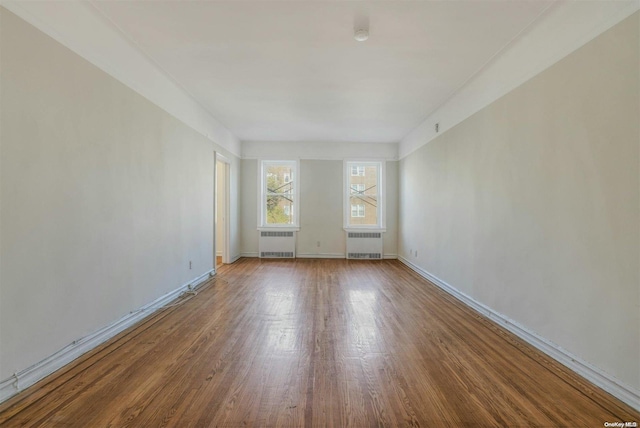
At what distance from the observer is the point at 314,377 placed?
1.96 meters

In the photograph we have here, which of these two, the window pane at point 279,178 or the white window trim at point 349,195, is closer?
the white window trim at point 349,195

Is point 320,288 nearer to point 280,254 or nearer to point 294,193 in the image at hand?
point 280,254

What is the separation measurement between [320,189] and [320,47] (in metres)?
4.15

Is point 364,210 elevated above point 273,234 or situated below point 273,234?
above

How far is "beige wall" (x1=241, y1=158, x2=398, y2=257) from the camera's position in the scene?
6730mm

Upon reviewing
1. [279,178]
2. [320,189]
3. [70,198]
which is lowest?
[70,198]

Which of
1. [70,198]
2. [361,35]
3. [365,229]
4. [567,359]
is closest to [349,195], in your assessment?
[365,229]

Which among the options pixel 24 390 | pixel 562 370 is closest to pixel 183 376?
pixel 24 390

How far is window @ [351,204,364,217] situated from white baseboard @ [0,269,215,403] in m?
4.45

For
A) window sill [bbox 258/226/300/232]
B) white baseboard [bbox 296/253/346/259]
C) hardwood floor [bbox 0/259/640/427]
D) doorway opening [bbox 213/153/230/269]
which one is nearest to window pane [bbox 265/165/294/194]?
window sill [bbox 258/226/300/232]

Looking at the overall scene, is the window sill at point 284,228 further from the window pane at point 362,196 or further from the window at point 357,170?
the window at point 357,170

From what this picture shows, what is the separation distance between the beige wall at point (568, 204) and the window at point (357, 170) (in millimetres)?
3406

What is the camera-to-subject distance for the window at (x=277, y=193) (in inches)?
269

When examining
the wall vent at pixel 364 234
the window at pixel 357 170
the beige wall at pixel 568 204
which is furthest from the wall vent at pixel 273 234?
the beige wall at pixel 568 204
